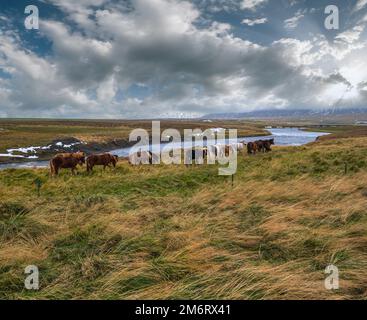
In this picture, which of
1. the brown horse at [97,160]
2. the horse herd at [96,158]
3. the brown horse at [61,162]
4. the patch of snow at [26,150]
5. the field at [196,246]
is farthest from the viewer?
the patch of snow at [26,150]

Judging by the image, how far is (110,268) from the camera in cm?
407

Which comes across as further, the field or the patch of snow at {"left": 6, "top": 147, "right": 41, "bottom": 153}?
the patch of snow at {"left": 6, "top": 147, "right": 41, "bottom": 153}

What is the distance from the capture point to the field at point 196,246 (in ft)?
11.4

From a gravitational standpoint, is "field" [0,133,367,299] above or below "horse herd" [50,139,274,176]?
below

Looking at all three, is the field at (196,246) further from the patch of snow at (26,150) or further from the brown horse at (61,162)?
the patch of snow at (26,150)

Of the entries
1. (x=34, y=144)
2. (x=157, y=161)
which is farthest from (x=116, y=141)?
(x=157, y=161)

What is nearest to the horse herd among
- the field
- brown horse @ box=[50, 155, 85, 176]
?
brown horse @ box=[50, 155, 85, 176]

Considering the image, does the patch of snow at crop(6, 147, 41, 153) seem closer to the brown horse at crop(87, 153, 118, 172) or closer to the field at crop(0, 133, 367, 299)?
the brown horse at crop(87, 153, 118, 172)

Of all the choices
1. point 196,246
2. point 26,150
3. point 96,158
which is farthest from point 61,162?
point 26,150

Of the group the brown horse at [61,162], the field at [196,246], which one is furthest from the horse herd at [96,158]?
the field at [196,246]

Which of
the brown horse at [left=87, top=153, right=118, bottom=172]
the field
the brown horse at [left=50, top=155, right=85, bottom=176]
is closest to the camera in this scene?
the field

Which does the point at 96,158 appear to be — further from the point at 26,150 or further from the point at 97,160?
the point at 26,150

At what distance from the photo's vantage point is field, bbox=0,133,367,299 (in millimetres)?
3477

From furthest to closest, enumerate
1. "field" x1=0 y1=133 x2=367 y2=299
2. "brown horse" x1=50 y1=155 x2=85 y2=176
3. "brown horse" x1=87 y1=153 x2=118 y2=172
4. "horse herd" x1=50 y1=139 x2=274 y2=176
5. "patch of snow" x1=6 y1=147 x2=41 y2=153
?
1. "patch of snow" x1=6 y1=147 x2=41 y2=153
2. "brown horse" x1=87 y1=153 x2=118 y2=172
3. "horse herd" x1=50 y1=139 x2=274 y2=176
4. "brown horse" x1=50 y1=155 x2=85 y2=176
5. "field" x1=0 y1=133 x2=367 y2=299
